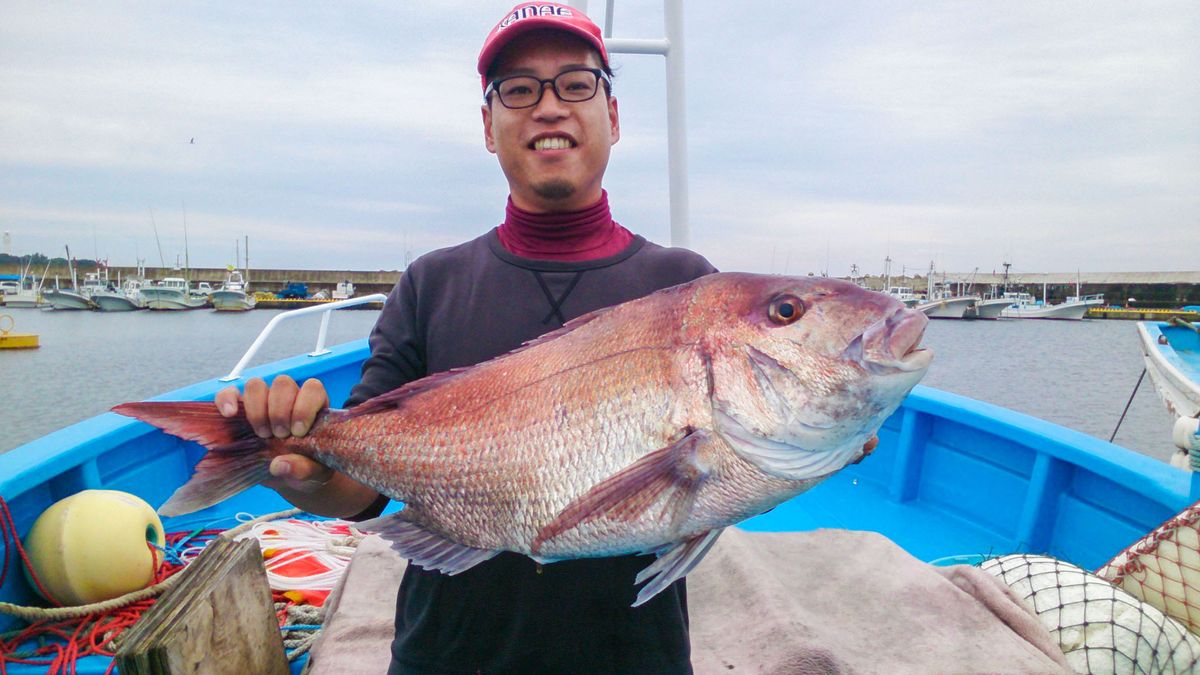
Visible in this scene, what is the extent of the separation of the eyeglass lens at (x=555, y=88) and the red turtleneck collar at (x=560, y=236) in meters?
0.32

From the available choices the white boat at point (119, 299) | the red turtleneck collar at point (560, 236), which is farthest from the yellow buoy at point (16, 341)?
the red turtleneck collar at point (560, 236)

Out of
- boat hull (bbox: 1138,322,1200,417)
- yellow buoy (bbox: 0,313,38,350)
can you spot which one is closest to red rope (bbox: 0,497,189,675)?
boat hull (bbox: 1138,322,1200,417)

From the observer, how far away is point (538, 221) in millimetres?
1999

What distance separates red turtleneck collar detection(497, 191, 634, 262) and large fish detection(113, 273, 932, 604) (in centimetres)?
46

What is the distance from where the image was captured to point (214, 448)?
5.47ft

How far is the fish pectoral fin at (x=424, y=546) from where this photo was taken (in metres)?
Answer: 1.51

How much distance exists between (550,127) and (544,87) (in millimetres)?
126

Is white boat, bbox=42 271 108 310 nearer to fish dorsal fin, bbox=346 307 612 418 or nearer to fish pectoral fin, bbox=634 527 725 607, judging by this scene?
fish dorsal fin, bbox=346 307 612 418

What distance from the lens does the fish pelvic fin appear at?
1610 mm

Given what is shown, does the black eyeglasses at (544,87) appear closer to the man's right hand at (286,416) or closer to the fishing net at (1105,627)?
the man's right hand at (286,416)

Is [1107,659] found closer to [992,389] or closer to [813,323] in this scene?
[813,323]

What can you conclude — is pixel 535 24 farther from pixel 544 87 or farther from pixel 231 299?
pixel 231 299

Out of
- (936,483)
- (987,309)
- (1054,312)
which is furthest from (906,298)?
(1054,312)

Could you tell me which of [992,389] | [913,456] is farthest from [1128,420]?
[913,456]
